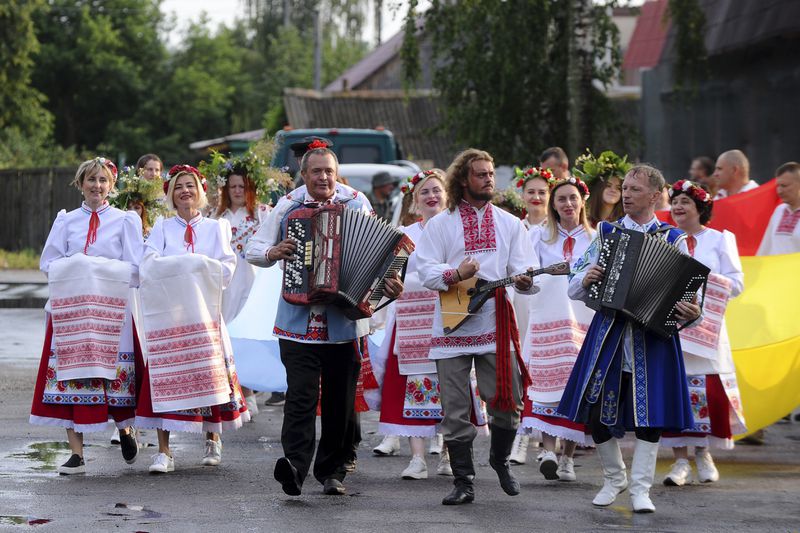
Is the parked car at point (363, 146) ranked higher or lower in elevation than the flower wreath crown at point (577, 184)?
higher

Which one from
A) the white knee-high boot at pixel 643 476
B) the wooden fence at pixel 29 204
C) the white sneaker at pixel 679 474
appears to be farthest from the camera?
the wooden fence at pixel 29 204

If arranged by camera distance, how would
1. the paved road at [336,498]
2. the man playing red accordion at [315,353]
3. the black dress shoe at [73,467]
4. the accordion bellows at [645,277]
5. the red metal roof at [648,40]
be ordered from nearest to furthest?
the paved road at [336,498], the accordion bellows at [645,277], the man playing red accordion at [315,353], the black dress shoe at [73,467], the red metal roof at [648,40]

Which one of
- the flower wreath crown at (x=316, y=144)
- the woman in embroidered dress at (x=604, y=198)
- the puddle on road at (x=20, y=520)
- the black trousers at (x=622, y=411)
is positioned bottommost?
the puddle on road at (x=20, y=520)

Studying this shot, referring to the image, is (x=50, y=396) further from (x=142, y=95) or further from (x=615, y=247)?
(x=142, y=95)

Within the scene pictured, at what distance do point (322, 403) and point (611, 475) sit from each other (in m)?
1.76

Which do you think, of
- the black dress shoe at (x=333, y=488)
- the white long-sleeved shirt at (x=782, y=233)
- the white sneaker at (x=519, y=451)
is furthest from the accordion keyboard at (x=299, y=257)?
the white long-sleeved shirt at (x=782, y=233)

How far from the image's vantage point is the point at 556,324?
9.41 metres

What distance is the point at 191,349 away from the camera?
30.1 feet

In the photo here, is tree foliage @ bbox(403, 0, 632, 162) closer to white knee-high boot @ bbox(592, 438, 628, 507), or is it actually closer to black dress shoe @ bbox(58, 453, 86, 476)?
black dress shoe @ bbox(58, 453, 86, 476)

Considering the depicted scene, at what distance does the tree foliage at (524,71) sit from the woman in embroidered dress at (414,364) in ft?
33.9

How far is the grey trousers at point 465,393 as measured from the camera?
8.20 m

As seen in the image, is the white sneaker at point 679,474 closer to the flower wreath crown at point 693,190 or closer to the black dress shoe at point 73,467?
the flower wreath crown at point 693,190

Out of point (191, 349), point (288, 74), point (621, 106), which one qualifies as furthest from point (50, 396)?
point (288, 74)

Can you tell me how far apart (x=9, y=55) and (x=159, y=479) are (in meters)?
31.9
